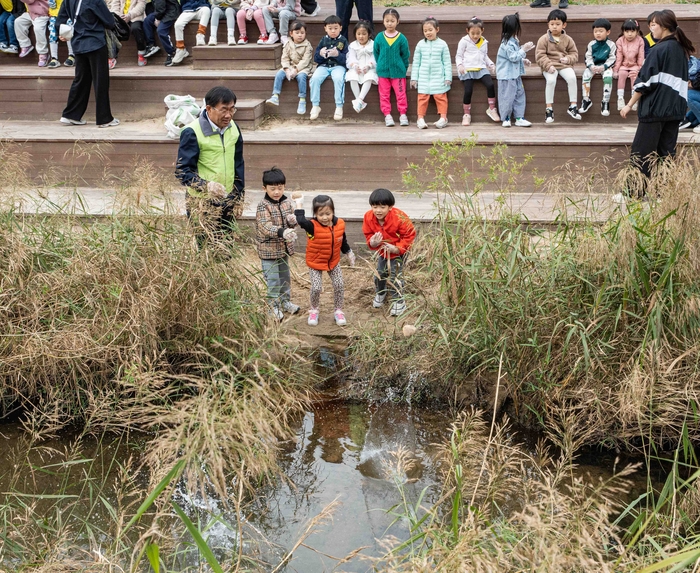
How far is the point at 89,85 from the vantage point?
827 cm

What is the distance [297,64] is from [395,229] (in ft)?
11.8

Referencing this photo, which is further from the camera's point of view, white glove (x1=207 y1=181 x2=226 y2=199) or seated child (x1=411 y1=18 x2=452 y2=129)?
seated child (x1=411 y1=18 x2=452 y2=129)

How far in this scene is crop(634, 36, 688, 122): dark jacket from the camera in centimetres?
625

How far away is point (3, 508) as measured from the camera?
3189 millimetres

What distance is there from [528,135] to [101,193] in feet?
13.4

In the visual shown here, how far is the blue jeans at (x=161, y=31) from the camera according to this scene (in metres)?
9.08

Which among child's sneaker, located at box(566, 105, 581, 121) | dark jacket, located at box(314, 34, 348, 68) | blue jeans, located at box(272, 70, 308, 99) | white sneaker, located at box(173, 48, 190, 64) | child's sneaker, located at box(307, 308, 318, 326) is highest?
dark jacket, located at box(314, 34, 348, 68)

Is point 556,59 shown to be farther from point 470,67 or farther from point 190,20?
point 190,20

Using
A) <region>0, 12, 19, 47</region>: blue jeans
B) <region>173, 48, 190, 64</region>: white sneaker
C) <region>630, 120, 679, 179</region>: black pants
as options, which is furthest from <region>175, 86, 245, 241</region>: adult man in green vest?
<region>0, 12, 19, 47</region>: blue jeans

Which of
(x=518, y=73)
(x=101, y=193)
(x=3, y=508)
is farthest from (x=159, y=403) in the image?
(x=518, y=73)

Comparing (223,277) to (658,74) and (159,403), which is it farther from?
(658,74)

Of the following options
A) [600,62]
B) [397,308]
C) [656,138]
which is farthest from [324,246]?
[600,62]

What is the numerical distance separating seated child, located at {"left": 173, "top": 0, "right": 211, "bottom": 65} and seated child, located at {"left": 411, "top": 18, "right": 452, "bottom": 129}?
2.66 m

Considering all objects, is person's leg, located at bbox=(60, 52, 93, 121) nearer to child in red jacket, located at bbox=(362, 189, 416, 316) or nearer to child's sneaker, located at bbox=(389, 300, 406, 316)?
child in red jacket, located at bbox=(362, 189, 416, 316)
